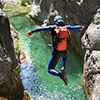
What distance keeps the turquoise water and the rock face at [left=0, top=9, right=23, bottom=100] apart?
3.85 metres

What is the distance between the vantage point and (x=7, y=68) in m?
15.5

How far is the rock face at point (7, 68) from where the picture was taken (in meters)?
15.5

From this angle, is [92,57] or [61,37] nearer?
[61,37]

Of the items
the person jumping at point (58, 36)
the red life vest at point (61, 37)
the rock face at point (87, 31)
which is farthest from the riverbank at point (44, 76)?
the red life vest at point (61, 37)

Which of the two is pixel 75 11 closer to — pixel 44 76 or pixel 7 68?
pixel 44 76

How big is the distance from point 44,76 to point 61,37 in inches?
391

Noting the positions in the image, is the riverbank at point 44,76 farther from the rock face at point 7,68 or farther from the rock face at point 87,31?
the rock face at point 7,68

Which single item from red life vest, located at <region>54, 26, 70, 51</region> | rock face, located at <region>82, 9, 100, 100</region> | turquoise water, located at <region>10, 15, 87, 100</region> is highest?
red life vest, located at <region>54, 26, 70, 51</region>

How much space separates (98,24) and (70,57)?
255 inches

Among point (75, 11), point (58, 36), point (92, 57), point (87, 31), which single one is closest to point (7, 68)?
point (58, 36)

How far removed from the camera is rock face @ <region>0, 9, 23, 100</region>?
1549cm

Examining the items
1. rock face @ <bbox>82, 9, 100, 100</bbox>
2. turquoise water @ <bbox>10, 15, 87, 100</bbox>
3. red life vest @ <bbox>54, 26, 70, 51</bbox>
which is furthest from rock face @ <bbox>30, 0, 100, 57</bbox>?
red life vest @ <bbox>54, 26, 70, 51</bbox>

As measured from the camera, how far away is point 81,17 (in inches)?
1038

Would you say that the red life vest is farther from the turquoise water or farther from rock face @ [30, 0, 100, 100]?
the turquoise water
